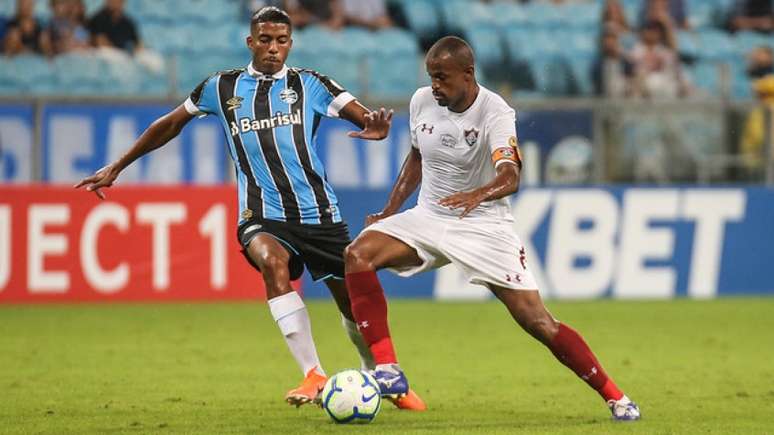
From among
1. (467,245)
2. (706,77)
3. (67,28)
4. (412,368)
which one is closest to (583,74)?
(706,77)

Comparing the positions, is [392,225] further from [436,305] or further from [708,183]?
[708,183]

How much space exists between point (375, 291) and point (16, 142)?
8.51 m

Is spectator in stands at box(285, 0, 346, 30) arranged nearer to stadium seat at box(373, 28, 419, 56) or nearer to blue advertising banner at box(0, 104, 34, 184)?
stadium seat at box(373, 28, 419, 56)

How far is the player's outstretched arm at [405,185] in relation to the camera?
7.34m

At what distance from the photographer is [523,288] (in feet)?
22.5

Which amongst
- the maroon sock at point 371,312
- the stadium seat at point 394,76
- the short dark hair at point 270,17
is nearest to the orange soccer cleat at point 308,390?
the maroon sock at point 371,312

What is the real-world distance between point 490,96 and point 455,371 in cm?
285

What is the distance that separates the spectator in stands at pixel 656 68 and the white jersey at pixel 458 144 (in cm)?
995

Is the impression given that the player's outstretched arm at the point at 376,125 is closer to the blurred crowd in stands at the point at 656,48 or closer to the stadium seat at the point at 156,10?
the blurred crowd in stands at the point at 656,48

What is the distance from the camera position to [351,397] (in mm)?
6719

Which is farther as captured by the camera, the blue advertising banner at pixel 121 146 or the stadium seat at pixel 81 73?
the stadium seat at pixel 81 73

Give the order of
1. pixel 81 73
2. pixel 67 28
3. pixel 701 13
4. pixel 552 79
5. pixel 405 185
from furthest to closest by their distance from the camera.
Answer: pixel 701 13 < pixel 552 79 < pixel 67 28 < pixel 81 73 < pixel 405 185

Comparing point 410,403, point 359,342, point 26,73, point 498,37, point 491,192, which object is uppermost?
point 498,37

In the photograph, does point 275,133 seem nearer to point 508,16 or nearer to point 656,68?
point 656,68
